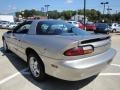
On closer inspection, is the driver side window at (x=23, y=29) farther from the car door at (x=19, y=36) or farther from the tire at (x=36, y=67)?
the tire at (x=36, y=67)

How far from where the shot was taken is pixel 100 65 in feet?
13.9

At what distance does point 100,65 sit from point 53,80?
1.38 metres

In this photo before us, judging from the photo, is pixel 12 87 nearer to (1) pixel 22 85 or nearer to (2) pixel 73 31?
(1) pixel 22 85

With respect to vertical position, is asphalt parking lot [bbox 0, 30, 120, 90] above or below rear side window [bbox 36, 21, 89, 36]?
below

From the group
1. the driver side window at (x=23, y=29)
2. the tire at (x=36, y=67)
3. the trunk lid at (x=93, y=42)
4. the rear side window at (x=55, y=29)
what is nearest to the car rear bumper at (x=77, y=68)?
the trunk lid at (x=93, y=42)

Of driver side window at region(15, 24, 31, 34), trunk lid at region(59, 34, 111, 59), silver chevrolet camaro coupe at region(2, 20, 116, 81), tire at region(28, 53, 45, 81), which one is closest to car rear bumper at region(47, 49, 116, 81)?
silver chevrolet camaro coupe at region(2, 20, 116, 81)

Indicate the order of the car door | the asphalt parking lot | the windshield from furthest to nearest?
1. the car door
2. the windshield
3. the asphalt parking lot

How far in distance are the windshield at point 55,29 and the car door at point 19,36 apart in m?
0.61

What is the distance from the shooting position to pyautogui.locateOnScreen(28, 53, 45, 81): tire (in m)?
4.69

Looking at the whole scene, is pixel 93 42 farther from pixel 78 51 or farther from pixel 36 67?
pixel 36 67

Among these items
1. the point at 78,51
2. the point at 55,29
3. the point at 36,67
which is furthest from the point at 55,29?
the point at 78,51

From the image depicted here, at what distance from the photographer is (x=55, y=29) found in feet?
17.0

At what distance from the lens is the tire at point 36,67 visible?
4.69 meters

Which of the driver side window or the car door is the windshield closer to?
the car door
